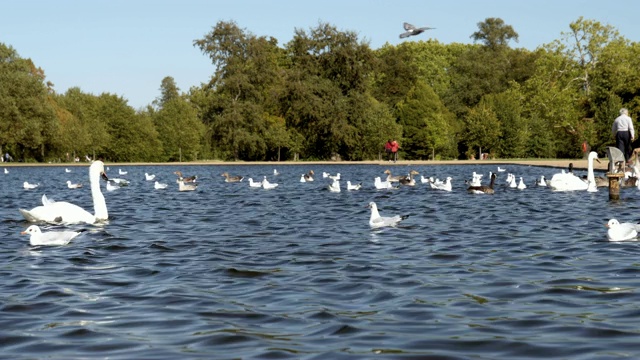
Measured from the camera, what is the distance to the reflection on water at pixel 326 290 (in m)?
7.30

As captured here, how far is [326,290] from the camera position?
9992 millimetres

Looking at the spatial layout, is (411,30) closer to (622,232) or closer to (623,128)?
(623,128)

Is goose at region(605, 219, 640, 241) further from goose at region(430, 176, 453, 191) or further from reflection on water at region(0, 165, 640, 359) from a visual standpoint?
goose at region(430, 176, 453, 191)

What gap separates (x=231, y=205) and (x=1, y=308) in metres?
17.7

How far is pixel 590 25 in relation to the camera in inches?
3083

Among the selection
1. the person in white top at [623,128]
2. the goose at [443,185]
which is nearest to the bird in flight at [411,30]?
the goose at [443,185]

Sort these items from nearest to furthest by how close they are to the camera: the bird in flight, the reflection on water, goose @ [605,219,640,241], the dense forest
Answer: the reflection on water → goose @ [605,219,640,241] → the bird in flight → the dense forest

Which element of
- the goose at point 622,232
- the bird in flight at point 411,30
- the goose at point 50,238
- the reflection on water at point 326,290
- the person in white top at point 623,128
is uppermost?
the bird in flight at point 411,30

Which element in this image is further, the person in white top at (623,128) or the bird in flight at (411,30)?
the bird in flight at (411,30)

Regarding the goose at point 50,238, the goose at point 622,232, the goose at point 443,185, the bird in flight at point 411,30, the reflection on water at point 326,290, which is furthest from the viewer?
the goose at point 443,185

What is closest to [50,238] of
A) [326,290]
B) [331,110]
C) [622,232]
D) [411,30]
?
[326,290]

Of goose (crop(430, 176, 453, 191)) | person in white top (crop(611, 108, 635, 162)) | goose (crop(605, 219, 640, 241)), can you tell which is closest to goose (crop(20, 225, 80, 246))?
goose (crop(605, 219, 640, 241))

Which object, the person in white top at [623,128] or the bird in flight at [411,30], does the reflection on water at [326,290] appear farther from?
the bird in flight at [411,30]

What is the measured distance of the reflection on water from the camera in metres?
7.30
